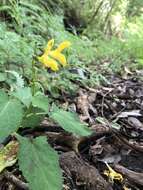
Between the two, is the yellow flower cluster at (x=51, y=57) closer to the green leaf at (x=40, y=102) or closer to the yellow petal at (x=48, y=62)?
the yellow petal at (x=48, y=62)

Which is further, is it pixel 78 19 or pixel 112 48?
pixel 78 19

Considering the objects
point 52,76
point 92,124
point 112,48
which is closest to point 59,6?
point 112,48

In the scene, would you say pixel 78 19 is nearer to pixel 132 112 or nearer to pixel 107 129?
pixel 132 112

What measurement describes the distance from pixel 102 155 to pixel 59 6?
16.7ft

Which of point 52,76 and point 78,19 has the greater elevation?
point 78,19

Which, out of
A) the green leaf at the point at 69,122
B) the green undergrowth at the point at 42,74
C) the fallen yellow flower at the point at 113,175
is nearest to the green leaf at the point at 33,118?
the green undergrowth at the point at 42,74

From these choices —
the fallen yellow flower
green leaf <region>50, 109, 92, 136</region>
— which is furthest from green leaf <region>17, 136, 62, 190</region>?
A: the fallen yellow flower

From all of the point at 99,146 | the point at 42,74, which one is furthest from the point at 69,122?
the point at 42,74

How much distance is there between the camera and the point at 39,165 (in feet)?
4.71

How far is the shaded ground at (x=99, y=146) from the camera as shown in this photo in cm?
177

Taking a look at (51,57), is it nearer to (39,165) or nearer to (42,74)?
(39,165)

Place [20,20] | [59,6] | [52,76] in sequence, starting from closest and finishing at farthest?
[52,76] < [20,20] < [59,6]

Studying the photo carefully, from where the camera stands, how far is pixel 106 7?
888cm

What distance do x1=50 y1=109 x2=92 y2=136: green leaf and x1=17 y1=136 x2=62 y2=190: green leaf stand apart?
0.10 meters
